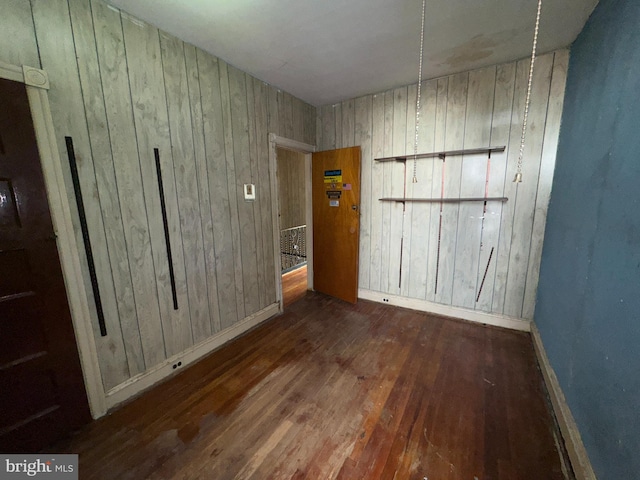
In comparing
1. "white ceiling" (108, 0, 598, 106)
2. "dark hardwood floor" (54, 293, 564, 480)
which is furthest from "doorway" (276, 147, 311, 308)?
"dark hardwood floor" (54, 293, 564, 480)

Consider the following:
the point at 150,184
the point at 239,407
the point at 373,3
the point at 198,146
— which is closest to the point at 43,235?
the point at 150,184

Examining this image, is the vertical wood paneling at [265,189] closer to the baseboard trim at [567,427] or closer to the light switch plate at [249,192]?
the light switch plate at [249,192]

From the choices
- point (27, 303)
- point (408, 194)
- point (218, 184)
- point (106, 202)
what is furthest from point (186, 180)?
point (408, 194)

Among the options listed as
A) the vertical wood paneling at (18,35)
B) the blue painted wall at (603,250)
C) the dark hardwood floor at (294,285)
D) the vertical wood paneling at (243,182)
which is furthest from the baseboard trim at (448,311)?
the vertical wood paneling at (18,35)

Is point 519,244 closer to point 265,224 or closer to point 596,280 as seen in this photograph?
point 596,280

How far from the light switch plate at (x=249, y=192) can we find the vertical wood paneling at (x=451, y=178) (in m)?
2.17

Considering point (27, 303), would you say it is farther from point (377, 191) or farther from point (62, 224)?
point (377, 191)

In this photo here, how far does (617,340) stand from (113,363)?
2.86m

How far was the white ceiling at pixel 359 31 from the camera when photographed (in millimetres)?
1588

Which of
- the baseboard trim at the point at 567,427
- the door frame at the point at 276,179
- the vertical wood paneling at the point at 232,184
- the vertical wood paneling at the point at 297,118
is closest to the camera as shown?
the baseboard trim at the point at 567,427

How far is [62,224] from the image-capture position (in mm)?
1402

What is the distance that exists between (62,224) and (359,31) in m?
2.41

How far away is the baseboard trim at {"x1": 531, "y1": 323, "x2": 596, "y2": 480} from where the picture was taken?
3.84 ft

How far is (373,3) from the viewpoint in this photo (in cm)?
157
